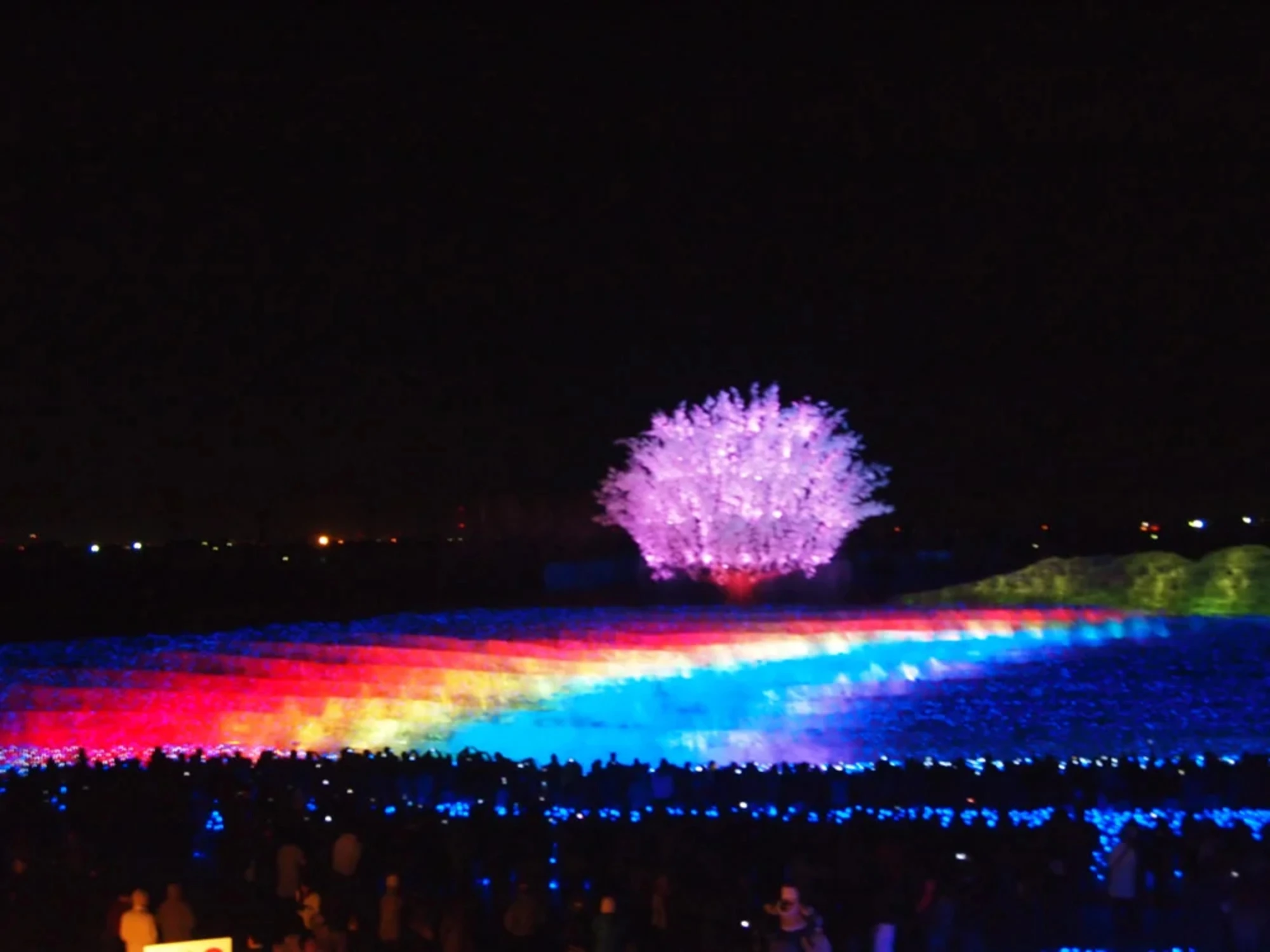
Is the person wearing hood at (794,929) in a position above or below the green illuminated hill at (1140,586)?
below

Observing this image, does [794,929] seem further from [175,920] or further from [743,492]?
[743,492]

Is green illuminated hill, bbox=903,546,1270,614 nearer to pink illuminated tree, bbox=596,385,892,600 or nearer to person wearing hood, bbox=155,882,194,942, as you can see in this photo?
pink illuminated tree, bbox=596,385,892,600

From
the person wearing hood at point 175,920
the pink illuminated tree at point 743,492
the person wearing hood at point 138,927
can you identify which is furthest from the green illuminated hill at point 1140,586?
the person wearing hood at point 138,927

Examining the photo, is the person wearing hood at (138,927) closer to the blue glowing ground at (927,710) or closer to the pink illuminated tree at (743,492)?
the blue glowing ground at (927,710)

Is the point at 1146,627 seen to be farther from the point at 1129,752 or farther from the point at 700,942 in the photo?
the point at 700,942

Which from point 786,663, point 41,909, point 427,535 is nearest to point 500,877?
point 41,909

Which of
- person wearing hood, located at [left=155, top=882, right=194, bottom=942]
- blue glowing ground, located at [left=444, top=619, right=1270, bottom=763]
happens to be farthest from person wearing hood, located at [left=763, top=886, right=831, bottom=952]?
blue glowing ground, located at [left=444, top=619, right=1270, bottom=763]
